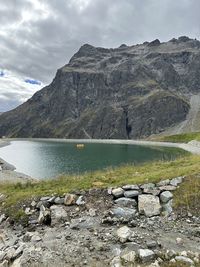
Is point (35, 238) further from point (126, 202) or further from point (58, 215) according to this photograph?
point (126, 202)

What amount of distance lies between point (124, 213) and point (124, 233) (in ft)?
6.82

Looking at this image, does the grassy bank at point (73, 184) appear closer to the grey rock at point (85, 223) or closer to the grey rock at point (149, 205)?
the grey rock at point (149, 205)

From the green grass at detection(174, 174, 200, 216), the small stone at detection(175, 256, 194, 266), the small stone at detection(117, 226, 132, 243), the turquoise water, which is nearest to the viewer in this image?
the small stone at detection(175, 256, 194, 266)

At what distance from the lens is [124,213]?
16141 mm

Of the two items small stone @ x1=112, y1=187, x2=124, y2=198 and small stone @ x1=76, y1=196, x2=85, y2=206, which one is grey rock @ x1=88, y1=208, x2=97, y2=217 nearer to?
small stone @ x1=76, y1=196, x2=85, y2=206

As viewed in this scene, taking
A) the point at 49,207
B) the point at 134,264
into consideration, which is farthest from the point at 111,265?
the point at 49,207

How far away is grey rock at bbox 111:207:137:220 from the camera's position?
1595 centimetres

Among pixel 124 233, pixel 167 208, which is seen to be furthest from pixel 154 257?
pixel 167 208

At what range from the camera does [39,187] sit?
22.6m

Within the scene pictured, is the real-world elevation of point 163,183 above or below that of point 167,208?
above

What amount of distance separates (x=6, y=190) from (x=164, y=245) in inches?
546

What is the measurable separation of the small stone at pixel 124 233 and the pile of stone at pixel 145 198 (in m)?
1.50

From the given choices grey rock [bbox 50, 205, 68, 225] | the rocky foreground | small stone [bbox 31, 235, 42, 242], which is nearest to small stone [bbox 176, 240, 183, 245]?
the rocky foreground

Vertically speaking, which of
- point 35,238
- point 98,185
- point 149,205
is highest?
point 98,185
